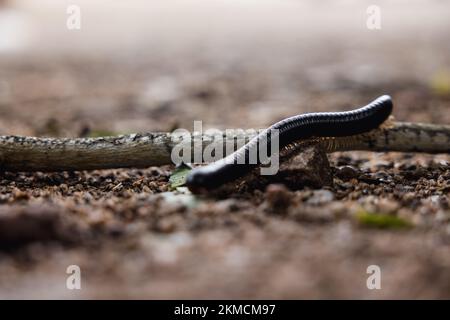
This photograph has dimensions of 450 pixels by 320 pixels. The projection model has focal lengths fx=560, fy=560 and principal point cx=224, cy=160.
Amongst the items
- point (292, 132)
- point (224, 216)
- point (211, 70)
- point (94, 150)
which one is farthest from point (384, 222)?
point (211, 70)

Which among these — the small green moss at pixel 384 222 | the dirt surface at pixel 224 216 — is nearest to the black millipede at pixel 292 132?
the dirt surface at pixel 224 216

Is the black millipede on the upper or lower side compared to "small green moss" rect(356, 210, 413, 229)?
upper

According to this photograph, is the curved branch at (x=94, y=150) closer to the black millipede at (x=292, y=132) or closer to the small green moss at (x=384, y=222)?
the black millipede at (x=292, y=132)

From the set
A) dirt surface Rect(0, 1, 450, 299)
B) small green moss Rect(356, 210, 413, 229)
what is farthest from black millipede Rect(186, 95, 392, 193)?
small green moss Rect(356, 210, 413, 229)

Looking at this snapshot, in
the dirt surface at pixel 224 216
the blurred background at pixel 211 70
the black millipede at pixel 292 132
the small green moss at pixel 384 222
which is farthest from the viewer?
the blurred background at pixel 211 70

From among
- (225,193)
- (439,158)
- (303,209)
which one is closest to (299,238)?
(303,209)

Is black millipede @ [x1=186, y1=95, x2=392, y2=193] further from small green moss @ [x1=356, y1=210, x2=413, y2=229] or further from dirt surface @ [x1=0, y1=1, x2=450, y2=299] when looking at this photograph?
small green moss @ [x1=356, y1=210, x2=413, y2=229]

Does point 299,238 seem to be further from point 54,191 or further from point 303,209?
point 54,191
